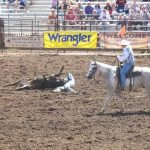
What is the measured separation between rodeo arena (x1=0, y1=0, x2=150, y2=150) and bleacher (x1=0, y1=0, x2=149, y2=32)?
0.23 feet

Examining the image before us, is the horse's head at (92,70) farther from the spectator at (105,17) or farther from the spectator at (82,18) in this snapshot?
the spectator at (105,17)

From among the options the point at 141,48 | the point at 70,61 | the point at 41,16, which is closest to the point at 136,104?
the point at 70,61

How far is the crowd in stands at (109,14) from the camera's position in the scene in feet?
104

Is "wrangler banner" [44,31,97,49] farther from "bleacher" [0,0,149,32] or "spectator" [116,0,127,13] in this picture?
"spectator" [116,0,127,13]

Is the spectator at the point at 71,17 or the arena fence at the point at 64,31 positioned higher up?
the spectator at the point at 71,17

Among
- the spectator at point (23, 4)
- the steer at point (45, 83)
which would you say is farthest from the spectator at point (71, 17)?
the steer at point (45, 83)

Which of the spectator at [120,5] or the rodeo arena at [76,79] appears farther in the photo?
the spectator at [120,5]

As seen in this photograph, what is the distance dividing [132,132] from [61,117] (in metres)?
2.34

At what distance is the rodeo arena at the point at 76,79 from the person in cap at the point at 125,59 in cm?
2

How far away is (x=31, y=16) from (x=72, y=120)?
24.0 metres

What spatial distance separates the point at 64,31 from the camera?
29859 millimetres

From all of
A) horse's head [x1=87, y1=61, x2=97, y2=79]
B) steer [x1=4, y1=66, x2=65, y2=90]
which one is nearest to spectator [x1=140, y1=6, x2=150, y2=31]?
steer [x1=4, y1=66, x2=65, y2=90]

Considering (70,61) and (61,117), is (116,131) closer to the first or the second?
(61,117)

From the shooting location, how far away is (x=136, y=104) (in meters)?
15.1
